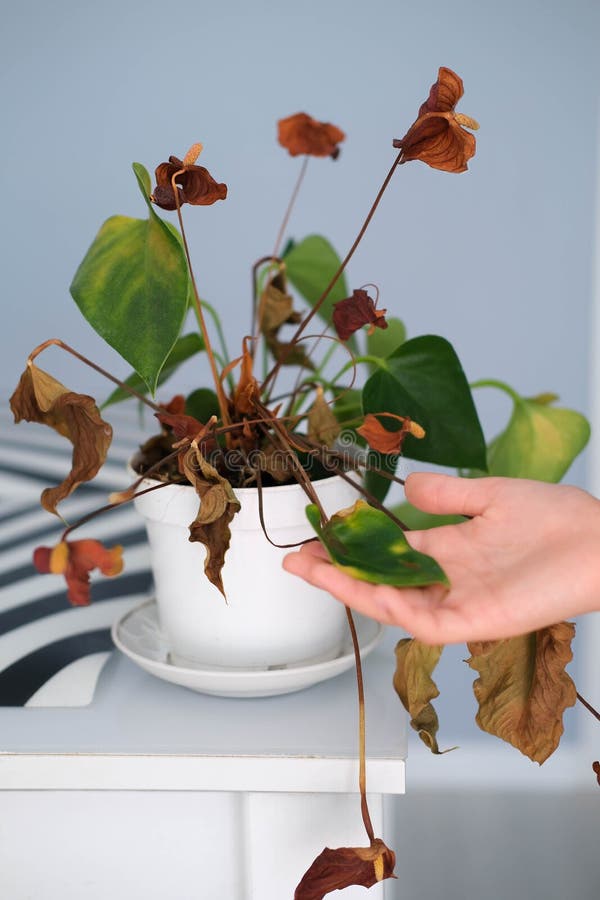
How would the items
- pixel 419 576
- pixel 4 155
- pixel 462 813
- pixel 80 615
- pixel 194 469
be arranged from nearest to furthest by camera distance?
pixel 419 576, pixel 194 469, pixel 80 615, pixel 462 813, pixel 4 155

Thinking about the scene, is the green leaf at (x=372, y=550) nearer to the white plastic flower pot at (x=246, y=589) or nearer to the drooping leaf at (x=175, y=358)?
the white plastic flower pot at (x=246, y=589)

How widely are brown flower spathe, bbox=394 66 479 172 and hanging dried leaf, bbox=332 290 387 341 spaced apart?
0.33 feet

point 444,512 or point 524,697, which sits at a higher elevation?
point 444,512

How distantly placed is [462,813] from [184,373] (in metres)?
1.00

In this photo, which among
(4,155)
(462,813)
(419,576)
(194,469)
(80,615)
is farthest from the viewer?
(4,155)

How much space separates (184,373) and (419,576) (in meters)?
1.51

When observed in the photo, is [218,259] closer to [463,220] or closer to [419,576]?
[463,220]

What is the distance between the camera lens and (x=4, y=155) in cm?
196

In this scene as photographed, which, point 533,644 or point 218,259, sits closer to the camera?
point 533,644

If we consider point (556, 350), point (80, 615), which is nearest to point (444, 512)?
point (80, 615)

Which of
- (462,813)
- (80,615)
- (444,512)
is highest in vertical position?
(444,512)

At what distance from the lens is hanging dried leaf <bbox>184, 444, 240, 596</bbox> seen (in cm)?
63

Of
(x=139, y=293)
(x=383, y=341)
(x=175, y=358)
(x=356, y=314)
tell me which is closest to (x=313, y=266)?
(x=383, y=341)

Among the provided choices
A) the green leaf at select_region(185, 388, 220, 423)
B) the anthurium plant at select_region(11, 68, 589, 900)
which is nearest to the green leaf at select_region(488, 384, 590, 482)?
the anthurium plant at select_region(11, 68, 589, 900)
